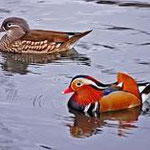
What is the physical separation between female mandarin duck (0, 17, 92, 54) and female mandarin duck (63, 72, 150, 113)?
357 cm

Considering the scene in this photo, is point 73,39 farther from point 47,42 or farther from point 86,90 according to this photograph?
point 86,90

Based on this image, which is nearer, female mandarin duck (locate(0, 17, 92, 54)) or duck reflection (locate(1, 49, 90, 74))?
duck reflection (locate(1, 49, 90, 74))

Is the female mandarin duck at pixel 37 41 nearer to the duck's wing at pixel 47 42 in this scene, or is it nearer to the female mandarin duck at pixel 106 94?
the duck's wing at pixel 47 42

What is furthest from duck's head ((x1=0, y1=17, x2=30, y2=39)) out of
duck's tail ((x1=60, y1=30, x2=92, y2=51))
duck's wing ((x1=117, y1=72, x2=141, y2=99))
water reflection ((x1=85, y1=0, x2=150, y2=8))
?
duck's wing ((x1=117, y1=72, x2=141, y2=99))

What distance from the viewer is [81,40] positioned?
1533 centimetres

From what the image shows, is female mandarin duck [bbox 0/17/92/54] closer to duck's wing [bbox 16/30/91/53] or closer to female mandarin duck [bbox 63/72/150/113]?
duck's wing [bbox 16/30/91/53]

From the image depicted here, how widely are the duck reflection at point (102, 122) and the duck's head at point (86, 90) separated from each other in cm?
22

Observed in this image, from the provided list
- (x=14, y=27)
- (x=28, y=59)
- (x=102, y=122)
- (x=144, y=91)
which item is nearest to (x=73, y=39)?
(x=28, y=59)

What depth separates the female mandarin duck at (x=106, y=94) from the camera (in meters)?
10.9

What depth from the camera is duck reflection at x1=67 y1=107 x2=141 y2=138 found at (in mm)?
10117

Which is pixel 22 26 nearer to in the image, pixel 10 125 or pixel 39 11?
pixel 39 11

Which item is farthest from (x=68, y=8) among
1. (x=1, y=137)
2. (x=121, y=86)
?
(x=1, y=137)

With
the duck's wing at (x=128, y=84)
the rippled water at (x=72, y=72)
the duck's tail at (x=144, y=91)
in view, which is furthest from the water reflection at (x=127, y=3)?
the duck's wing at (x=128, y=84)

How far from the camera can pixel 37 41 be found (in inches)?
589
